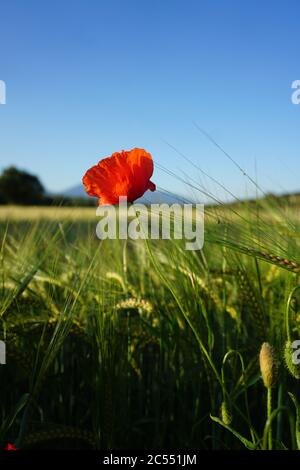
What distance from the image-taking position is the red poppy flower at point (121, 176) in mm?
623

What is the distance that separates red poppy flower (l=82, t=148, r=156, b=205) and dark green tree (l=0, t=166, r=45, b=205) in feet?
56.9

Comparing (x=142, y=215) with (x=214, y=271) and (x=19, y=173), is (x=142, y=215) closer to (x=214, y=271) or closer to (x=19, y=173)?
(x=214, y=271)

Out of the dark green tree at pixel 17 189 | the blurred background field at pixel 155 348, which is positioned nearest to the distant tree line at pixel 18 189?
the dark green tree at pixel 17 189

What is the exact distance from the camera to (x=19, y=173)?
60.6 feet

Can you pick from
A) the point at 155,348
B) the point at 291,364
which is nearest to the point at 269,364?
the point at 291,364

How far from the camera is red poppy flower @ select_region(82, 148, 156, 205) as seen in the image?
0.62m

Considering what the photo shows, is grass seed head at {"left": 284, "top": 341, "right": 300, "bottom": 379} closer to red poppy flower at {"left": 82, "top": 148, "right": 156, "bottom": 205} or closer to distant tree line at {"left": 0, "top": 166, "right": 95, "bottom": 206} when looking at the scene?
red poppy flower at {"left": 82, "top": 148, "right": 156, "bottom": 205}

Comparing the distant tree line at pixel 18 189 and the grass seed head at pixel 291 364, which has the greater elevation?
the distant tree line at pixel 18 189

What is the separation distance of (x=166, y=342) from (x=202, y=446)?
0.16 metres

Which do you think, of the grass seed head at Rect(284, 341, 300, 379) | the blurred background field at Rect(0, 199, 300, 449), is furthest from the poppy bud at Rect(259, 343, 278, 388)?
the blurred background field at Rect(0, 199, 300, 449)

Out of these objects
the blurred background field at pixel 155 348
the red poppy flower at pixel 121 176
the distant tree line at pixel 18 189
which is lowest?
the blurred background field at pixel 155 348

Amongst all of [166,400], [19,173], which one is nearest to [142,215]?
[166,400]

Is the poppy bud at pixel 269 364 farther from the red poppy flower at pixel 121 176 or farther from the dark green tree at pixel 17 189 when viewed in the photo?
the dark green tree at pixel 17 189

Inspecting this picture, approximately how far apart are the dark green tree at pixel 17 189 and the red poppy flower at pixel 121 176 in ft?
56.9
